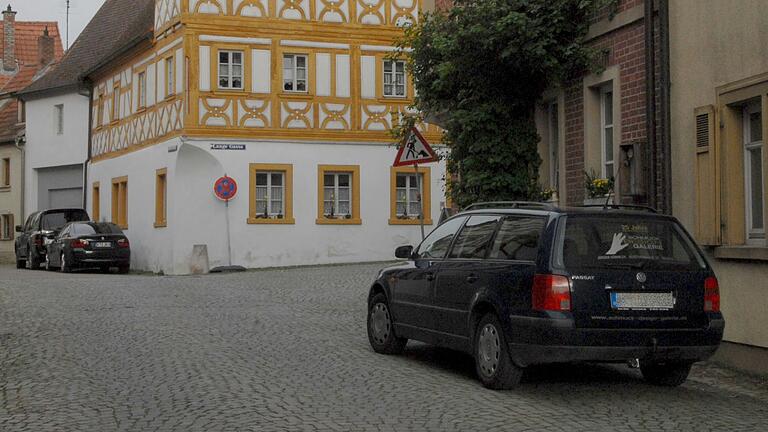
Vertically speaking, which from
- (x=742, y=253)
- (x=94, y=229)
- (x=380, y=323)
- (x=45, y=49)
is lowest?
(x=380, y=323)

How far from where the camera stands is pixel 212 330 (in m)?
14.9

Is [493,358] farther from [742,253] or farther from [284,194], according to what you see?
[284,194]

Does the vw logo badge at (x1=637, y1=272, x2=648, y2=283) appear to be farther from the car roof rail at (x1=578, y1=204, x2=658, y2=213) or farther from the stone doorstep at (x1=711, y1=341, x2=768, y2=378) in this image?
the stone doorstep at (x1=711, y1=341, x2=768, y2=378)

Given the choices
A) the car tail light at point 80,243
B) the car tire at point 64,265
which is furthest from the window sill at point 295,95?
the car tire at point 64,265

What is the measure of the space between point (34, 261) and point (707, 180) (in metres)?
28.1

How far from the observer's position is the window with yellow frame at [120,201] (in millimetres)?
37812

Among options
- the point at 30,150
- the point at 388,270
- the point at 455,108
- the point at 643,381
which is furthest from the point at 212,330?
the point at 30,150

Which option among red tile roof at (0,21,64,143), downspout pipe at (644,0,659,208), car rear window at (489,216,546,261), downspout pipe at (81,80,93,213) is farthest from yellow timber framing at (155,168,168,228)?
car rear window at (489,216,546,261)

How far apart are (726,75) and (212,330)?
6.88m

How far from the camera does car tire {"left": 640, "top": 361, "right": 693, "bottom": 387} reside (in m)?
10.3

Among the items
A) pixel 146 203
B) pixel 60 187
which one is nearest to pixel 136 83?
pixel 146 203

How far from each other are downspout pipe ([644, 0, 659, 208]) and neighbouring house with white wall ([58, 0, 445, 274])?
1740cm

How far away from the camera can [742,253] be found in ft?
38.3

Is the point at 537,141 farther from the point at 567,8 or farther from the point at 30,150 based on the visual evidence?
Answer: the point at 30,150
